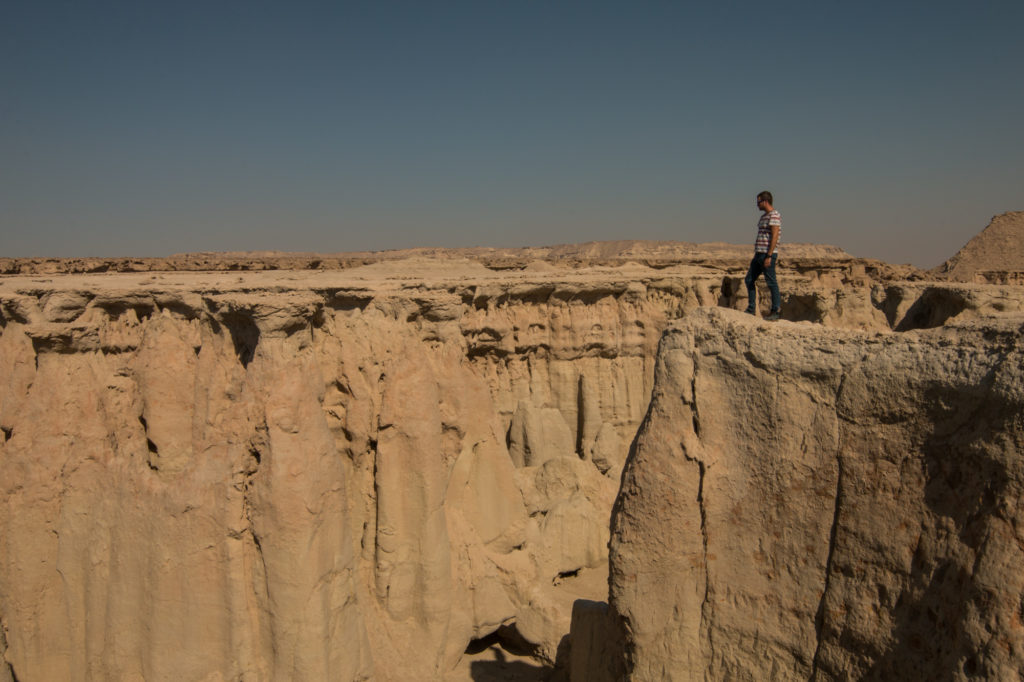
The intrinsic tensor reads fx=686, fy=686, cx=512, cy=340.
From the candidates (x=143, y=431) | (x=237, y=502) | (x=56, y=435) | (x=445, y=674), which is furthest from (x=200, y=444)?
(x=445, y=674)

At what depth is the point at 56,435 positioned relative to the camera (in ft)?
27.7

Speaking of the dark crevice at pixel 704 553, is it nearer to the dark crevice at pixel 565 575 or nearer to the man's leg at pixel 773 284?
the man's leg at pixel 773 284

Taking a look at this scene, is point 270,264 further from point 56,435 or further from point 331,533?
point 331,533

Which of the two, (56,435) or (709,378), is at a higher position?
(709,378)

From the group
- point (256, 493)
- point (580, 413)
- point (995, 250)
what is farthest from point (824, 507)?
point (995, 250)

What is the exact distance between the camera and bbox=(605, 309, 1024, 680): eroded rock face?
333 centimetres

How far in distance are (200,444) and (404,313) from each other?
304 centimetres

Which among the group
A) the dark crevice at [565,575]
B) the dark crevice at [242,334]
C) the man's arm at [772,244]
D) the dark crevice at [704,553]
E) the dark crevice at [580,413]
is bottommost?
the dark crevice at [565,575]

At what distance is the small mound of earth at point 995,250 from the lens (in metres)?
30.4

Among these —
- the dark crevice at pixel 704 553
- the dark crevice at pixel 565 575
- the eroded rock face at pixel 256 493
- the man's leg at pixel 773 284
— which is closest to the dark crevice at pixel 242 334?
the eroded rock face at pixel 256 493

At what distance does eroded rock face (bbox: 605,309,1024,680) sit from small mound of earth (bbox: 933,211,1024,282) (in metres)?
30.8

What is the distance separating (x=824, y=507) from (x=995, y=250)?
3448cm

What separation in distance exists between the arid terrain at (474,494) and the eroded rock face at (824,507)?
14 millimetres

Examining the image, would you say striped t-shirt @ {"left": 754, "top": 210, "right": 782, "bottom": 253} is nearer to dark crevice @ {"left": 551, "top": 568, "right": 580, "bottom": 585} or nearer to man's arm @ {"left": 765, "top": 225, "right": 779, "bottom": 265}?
man's arm @ {"left": 765, "top": 225, "right": 779, "bottom": 265}
